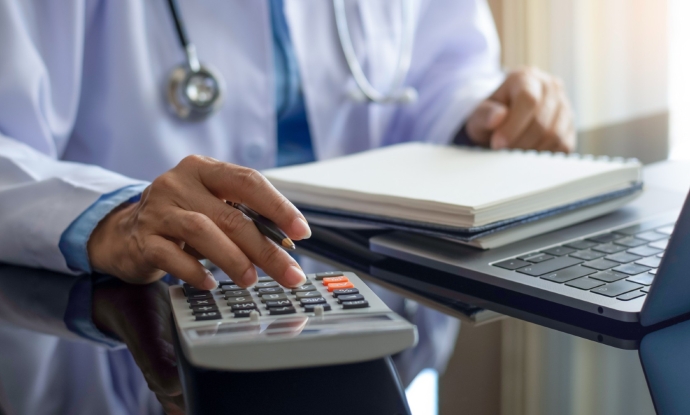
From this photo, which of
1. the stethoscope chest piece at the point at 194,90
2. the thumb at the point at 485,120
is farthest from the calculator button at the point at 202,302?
the thumb at the point at 485,120

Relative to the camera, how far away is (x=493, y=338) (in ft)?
1.55

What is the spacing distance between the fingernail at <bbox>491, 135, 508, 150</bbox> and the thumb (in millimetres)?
27

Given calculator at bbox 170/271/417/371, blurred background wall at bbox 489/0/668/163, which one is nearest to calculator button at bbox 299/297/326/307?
calculator at bbox 170/271/417/371

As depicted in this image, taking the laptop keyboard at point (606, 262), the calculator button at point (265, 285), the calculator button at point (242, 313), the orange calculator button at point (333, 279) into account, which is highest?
the calculator button at point (242, 313)

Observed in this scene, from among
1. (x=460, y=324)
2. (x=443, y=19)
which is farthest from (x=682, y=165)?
(x=460, y=324)

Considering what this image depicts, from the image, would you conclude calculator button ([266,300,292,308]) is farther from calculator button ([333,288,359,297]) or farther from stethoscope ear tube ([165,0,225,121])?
stethoscope ear tube ([165,0,225,121])

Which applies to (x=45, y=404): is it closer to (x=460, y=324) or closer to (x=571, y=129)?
(x=460, y=324)

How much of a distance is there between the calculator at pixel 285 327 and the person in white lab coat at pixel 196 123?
24mm

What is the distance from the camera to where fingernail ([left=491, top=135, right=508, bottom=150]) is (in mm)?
925

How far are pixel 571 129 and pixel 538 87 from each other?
9 cm

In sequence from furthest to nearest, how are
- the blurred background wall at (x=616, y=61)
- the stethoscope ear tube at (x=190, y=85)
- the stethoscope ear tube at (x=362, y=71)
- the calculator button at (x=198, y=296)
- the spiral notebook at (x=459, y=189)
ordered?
the blurred background wall at (x=616, y=61) < the stethoscope ear tube at (x=362, y=71) < the stethoscope ear tube at (x=190, y=85) < the spiral notebook at (x=459, y=189) < the calculator button at (x=198, y=296)

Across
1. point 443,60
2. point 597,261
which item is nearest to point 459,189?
point 597,261

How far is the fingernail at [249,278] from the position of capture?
454 mm

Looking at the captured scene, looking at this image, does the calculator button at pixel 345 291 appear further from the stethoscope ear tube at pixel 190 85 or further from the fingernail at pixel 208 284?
the stethoscope ear tube at pixel 190 85
